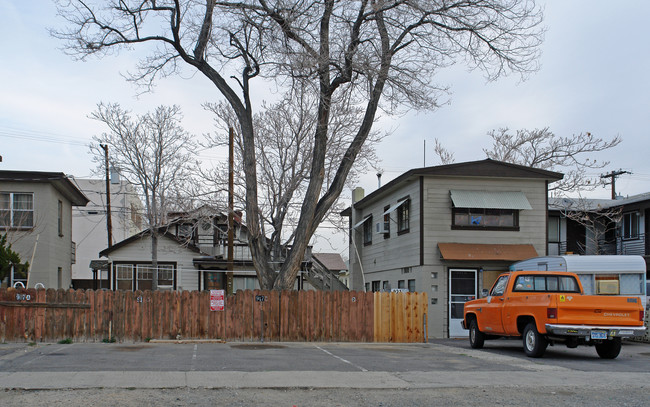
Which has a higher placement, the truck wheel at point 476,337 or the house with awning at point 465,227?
the house with awning at point 465,227

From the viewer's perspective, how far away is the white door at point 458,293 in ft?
77.3

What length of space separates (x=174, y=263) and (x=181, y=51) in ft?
70.4

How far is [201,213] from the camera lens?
2769cm

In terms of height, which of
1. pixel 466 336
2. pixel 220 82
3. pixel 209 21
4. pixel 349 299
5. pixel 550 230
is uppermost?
pixel 209 21

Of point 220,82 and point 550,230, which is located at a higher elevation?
point 220,82

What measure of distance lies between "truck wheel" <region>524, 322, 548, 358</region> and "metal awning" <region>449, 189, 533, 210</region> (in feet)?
27.1

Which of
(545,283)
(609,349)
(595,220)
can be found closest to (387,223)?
(595,220)

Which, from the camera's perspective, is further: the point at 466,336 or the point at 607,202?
the point at 607,202

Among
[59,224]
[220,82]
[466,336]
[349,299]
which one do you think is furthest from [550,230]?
[59,224]

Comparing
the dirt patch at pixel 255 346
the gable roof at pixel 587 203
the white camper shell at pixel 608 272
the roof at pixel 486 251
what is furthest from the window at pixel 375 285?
the dirt patch at pixel 255 346

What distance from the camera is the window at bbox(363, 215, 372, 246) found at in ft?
104

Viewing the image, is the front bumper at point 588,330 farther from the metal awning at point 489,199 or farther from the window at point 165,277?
the window at point 165,277

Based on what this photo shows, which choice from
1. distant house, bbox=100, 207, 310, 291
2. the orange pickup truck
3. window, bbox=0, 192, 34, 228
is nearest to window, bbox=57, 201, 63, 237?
window, bbox=0, 192, 34, 228

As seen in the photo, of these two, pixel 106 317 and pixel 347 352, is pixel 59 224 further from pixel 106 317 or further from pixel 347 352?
pixel 347 352
